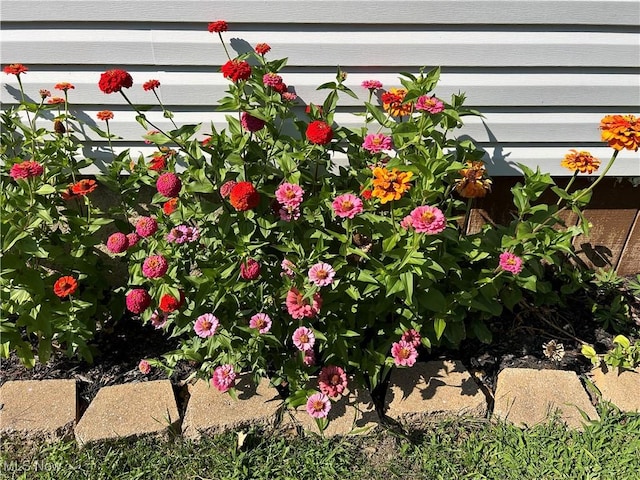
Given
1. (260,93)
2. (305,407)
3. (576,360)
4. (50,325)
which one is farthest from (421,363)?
(50,325)

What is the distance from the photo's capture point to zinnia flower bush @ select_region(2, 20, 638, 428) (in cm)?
198

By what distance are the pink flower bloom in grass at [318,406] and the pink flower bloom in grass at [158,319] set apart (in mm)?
717

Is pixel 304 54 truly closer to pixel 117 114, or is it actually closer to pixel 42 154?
pixel 117 114

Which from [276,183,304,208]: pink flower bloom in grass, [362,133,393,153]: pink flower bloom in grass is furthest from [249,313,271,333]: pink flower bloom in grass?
[362,133,393,153]: pink flower bloom in grass

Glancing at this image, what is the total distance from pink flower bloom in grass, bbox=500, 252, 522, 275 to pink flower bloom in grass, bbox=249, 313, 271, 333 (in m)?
0.94

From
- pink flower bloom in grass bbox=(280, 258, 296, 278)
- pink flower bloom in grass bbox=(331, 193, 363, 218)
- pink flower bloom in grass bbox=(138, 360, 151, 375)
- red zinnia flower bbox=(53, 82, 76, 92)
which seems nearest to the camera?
pink flower bloom in grass bbox=(331, 193, 363, 218)

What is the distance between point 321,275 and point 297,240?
261mm

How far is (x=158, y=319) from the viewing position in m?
2.32

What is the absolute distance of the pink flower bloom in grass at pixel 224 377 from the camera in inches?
85.7

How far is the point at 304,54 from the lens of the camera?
2467 millimetres

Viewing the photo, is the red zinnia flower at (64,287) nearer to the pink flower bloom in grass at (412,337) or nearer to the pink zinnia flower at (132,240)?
the pink zinnia flower at (132,240)

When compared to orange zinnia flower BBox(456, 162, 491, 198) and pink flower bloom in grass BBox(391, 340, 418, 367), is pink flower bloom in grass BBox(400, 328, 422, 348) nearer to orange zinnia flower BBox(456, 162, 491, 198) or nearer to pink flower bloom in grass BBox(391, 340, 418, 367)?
pink flower bloom in grass BBox(391, 340, 418, 367)

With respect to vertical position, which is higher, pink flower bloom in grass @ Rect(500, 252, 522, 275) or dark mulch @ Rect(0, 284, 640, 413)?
pink flower bloom in grass @ Rect(500, 252, 522, 275)

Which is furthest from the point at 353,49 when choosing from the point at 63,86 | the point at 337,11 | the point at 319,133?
the point at 63,86
